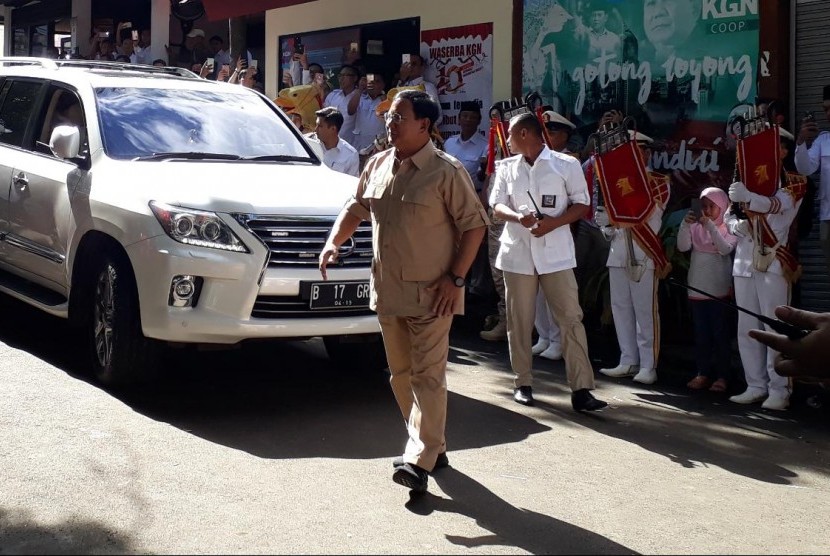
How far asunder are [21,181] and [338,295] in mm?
3044

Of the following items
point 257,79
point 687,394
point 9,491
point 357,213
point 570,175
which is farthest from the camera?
point 257,79

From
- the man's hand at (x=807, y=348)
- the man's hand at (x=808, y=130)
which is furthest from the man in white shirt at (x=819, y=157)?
the man's hand at (x=807, y=348)

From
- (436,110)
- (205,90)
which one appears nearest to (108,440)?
(436,110)

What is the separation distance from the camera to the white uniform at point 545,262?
7.33 m

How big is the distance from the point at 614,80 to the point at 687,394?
4.00m

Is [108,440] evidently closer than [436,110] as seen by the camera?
No

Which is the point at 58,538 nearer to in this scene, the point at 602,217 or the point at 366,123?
the point at 602,217

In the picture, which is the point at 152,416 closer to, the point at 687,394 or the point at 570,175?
the point at 570,175

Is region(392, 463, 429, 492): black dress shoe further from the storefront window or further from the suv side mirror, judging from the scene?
the storefront window

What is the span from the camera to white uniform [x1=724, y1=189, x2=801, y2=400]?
771cm

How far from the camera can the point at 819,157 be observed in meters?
8.77

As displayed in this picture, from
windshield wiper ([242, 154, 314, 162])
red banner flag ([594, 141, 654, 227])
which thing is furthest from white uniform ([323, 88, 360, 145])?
red banner flag ([594, 141, 654, 227])

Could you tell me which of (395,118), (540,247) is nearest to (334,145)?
(540,247)

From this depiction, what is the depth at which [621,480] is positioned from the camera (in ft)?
18.7
